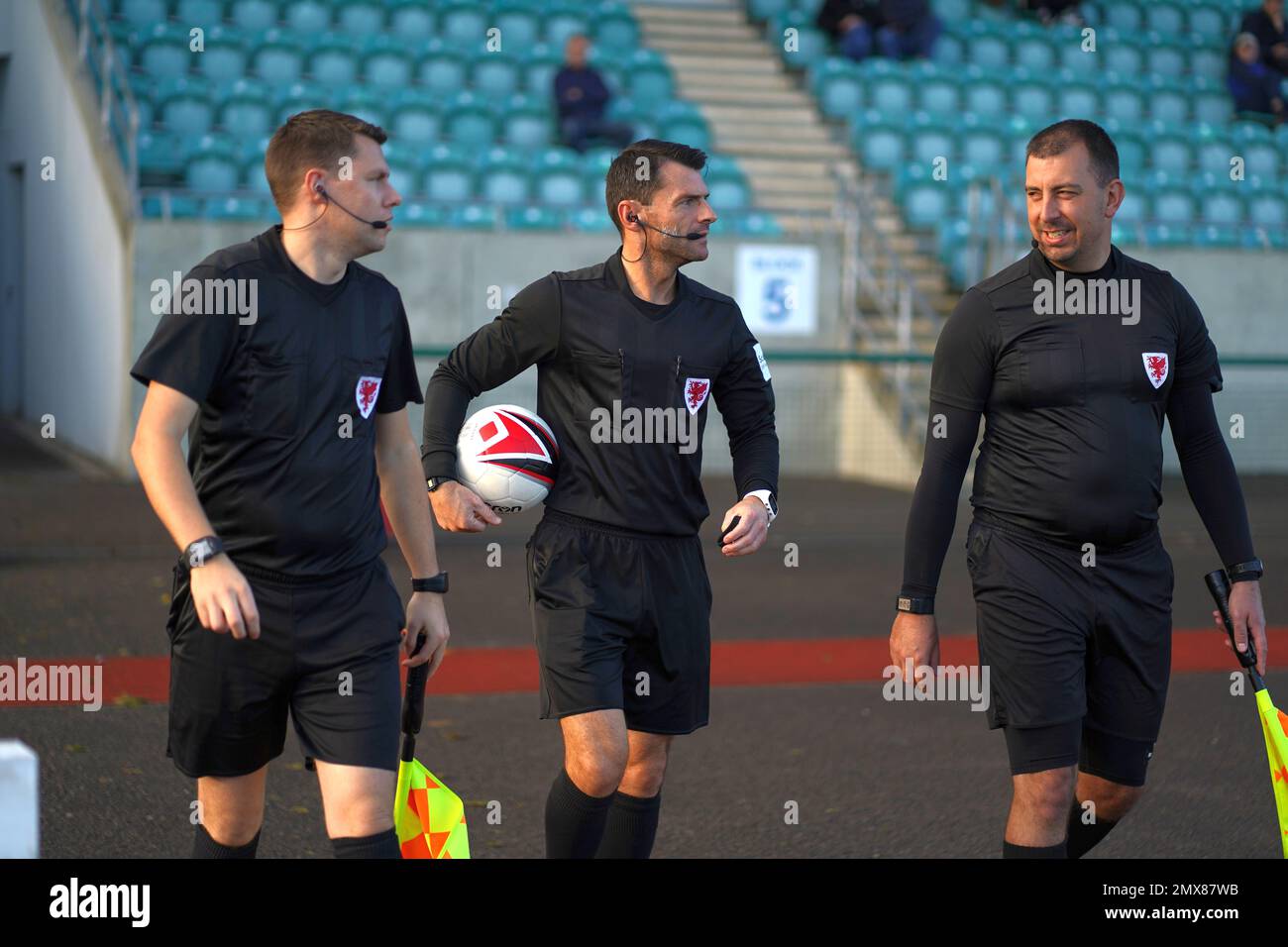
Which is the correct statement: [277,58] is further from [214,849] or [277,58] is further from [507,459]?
[214,849]

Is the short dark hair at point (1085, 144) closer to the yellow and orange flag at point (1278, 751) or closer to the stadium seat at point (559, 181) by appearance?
the yellow and orange flag at point (1278, 751)

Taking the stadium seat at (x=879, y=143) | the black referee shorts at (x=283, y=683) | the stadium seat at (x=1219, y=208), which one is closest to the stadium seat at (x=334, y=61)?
the stadium seat at (x=879, y=143)

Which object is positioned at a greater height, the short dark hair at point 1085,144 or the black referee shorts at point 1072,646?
the short dark hair at point 1085,144

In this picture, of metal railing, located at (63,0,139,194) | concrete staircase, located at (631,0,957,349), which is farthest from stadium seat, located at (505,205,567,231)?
metal railing, located at (63,0,139,194)

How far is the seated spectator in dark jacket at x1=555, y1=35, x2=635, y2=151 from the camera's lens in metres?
17.8

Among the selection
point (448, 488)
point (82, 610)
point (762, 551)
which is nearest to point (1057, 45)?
point (762, 551)

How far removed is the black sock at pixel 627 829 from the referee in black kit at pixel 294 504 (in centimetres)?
92

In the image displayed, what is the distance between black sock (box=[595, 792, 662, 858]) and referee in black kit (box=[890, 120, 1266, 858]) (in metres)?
0.86

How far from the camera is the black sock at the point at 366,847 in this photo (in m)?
3.73

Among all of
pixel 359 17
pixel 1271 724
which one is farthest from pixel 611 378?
pixel 359 17

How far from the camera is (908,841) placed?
561 centimetres

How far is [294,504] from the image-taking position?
379 centimetres
